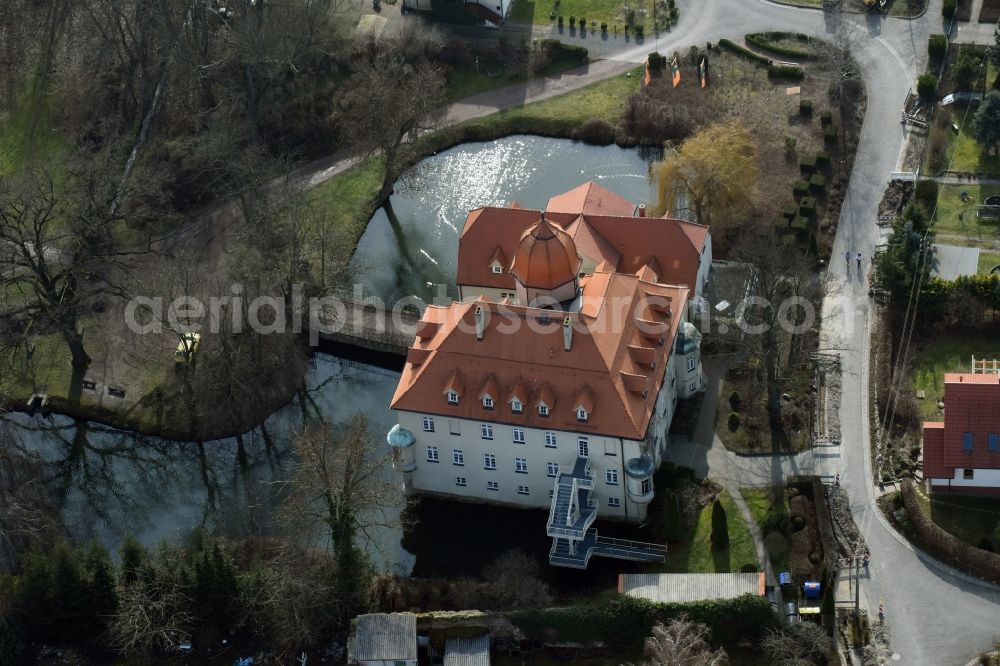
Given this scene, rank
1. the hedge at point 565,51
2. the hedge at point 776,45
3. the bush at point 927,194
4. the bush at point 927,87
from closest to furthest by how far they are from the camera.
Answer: the bush at point 927,194, the bush at point 927,87, the hedge at point 776,45, the hedge at point 565,51

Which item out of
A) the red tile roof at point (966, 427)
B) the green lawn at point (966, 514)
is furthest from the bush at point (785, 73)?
the green lawn at point (966, 514)

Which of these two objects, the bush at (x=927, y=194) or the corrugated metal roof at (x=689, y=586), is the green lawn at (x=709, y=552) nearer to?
the corrugated metal roof at (x=689, y=586)

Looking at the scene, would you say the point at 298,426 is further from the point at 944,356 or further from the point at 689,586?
the point at 944,356

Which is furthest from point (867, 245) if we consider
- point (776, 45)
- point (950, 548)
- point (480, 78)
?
point (480, 78)

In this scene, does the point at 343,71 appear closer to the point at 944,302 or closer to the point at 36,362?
the point at 36,362

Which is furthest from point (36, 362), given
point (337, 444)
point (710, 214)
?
point (710, 214)

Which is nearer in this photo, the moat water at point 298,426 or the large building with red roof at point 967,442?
the large building with red roof at point 967,442

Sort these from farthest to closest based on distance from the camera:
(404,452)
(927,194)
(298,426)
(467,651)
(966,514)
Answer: (927,194)
(298,426)
(404,452)
(966,514)
(467,651)
